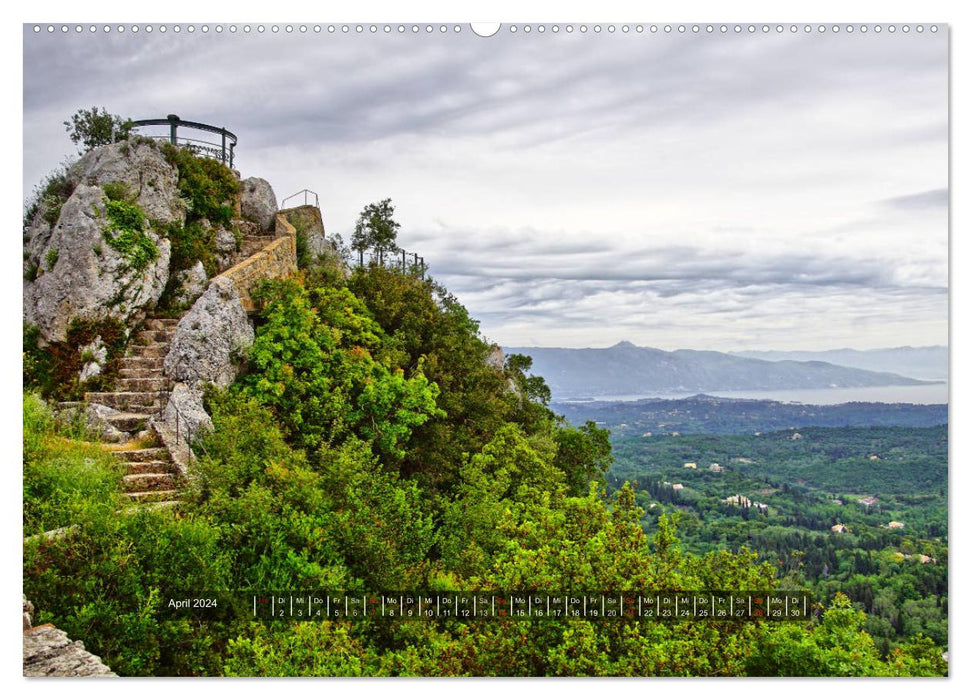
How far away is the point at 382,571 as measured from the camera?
267 inches

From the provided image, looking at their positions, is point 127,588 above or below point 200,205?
below

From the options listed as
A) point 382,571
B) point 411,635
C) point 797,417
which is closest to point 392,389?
point 382,571

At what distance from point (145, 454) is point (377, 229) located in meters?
5.60

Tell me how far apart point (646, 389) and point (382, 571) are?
729 cm

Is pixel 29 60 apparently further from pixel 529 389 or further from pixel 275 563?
pixel 529 389

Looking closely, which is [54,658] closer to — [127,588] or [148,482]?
[127,588]

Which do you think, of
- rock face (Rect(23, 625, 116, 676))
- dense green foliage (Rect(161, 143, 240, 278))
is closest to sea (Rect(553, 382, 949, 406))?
rock face (Rect(23, 625, 116, 676))

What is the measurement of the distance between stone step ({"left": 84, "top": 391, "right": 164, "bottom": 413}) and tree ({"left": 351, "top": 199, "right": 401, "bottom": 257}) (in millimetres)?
3810

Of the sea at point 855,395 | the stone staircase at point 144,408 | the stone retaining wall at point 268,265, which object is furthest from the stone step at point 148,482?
the sea at point 855,395

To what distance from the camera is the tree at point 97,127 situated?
7.00m

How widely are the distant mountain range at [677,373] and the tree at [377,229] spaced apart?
2.83m

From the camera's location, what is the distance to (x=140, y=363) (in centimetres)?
904

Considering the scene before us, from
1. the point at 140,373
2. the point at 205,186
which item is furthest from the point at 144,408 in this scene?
the point at 205,186

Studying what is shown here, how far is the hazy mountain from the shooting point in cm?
562
